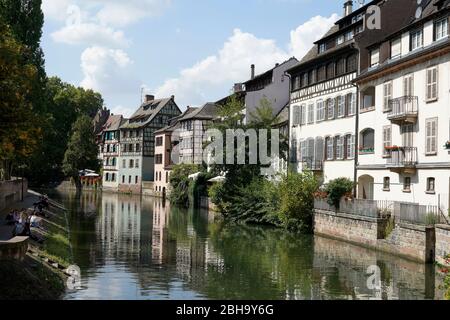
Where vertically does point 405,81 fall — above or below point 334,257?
above

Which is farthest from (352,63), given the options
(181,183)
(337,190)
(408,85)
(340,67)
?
(181,183)

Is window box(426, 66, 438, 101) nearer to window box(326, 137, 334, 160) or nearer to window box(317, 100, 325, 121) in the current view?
window box(326, 137, 334, 160)

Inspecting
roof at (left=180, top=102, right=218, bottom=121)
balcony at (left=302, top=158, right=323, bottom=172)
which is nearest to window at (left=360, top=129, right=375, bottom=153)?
balcony at (left=302, top=158, right=323, bottom=172)

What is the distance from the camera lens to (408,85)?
29.5 meters

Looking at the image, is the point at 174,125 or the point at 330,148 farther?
the point at 174,125

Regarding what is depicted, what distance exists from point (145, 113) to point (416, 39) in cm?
6798

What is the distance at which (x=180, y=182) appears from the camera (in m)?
64.1

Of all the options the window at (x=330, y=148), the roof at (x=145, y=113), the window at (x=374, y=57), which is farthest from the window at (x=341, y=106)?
the roof at (x=145, y=113)

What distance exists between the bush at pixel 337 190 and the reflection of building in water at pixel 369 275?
186 inches

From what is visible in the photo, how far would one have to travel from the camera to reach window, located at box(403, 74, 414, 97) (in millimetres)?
29202

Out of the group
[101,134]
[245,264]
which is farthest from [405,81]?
[101,134]

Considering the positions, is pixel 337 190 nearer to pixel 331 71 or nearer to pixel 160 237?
pixel 331 71
